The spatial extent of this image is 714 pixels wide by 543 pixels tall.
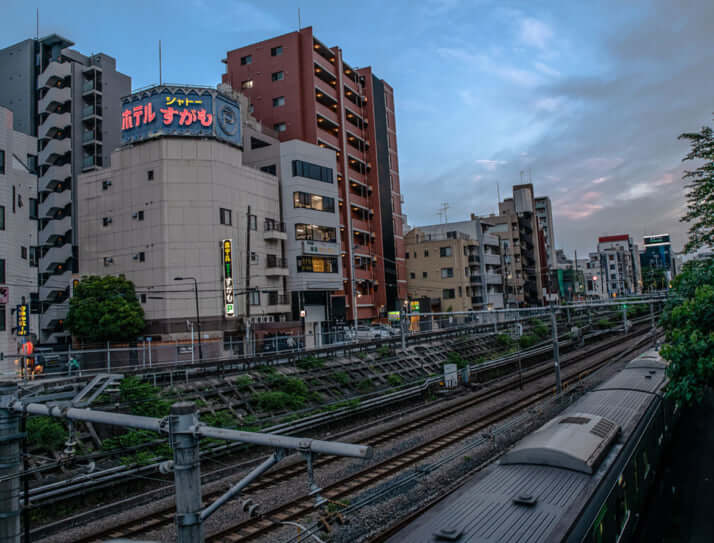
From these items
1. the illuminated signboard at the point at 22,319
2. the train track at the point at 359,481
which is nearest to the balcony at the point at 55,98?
the illuminated signboard at the point at 22,319

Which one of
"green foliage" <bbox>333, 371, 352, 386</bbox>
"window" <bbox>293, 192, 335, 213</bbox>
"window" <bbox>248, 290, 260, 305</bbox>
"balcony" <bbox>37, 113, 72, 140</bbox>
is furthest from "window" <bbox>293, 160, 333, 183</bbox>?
"balcony" <bbox>37, 113, 72, 140</bbox>

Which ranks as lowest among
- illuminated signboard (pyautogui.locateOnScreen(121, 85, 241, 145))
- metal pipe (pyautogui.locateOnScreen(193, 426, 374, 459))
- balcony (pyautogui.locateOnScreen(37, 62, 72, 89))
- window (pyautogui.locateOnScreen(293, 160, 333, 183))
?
metal pipe (pyautogui.locateOnScreen(193, 426, 374, 459))

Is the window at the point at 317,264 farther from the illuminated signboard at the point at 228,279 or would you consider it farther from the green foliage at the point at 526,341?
the green foliage at the point at 526,341

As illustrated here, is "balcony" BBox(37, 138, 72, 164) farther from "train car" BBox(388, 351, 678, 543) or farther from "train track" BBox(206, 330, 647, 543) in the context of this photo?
"train car" BBox(388, 351, 678, 543)

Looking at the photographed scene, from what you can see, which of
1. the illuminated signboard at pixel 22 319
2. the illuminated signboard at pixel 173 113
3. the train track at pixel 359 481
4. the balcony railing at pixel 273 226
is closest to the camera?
the train track at pixel 359 481

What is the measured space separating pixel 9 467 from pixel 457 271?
75.5 meters

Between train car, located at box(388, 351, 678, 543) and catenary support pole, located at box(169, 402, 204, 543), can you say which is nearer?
catenary support pole, located at box(169, 402, 204, 543)

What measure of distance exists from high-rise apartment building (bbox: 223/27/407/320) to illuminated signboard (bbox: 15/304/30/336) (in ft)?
101

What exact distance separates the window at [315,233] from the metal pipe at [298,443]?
46065 millimetres

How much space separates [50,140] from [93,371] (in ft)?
150

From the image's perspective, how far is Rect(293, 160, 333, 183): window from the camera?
5128 cm

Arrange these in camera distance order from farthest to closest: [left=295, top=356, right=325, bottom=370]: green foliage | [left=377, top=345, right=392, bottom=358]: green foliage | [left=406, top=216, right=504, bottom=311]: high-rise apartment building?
[left=406, top=216, right=504, bottom=311]: high-rise apartment building < [left=377, top=345, right=392, bottom=358]: green foliage < [left=295, top=356, right=325, bottom=370]: green foliage

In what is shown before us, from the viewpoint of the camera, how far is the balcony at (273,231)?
159 ft

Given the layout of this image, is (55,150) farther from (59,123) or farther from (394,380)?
(394,380)
